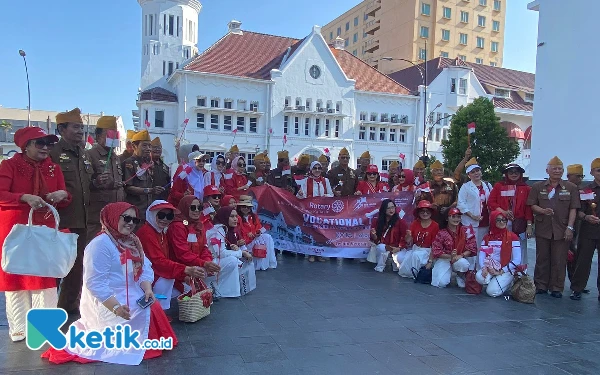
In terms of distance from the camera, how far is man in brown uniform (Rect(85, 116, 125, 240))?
568 centimetres

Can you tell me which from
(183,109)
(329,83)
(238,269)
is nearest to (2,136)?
(183,109)

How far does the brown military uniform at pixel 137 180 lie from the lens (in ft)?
22.0

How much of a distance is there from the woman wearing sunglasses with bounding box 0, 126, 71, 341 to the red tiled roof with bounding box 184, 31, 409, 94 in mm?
35682

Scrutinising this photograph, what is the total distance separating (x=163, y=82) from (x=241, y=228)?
43522mm

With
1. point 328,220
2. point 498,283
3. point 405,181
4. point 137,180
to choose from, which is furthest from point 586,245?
point 137,180

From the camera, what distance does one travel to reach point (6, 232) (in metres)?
4.39

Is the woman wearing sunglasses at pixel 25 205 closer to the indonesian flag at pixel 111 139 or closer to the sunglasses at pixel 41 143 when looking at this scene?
the sunglasses at pixel 41 143

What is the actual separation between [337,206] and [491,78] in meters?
48.8

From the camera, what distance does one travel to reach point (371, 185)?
982 cm

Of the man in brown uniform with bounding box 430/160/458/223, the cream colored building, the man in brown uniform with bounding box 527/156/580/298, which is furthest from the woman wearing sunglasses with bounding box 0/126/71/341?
the cream colored building

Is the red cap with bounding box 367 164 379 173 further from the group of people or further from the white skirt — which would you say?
the white skirt

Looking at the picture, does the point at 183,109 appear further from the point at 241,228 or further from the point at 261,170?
the point at 241,228

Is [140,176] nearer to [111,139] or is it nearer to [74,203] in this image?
[111,139]

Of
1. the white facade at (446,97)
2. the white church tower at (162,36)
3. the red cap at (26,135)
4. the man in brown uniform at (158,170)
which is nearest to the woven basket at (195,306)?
the red cap at (26,135)
